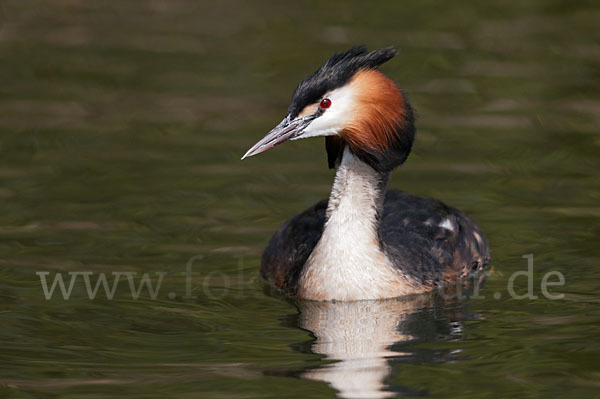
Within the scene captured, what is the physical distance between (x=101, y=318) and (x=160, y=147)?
13.8 ft

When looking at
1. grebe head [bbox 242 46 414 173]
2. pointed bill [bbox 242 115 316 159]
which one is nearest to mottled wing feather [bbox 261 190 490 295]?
grebe head [bbox 242 46 414 173]

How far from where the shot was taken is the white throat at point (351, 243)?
9641 mm

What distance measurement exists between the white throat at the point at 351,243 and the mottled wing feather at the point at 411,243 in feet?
0.81

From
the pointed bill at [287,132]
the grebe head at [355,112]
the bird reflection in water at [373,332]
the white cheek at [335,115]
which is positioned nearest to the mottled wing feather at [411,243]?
the bird reflection in water at [373,332]

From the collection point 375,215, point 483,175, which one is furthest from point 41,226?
point 483,175

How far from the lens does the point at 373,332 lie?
905cm

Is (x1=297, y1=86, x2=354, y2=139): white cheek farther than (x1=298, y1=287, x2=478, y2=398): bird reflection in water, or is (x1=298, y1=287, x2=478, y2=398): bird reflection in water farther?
(x1=297, y1=86, x2=354, y2=139): white cheek

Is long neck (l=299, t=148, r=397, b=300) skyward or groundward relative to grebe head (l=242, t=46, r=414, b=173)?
groundward

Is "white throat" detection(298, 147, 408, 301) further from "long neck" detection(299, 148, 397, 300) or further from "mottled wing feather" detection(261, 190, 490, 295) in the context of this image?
"mottled wing feather" detection(261, 190, 490, 295)

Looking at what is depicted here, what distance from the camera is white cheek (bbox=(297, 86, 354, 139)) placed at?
926cm

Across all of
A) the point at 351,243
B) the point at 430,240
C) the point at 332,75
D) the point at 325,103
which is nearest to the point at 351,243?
the point at 351,243

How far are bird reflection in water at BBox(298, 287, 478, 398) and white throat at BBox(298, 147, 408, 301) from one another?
123 mm

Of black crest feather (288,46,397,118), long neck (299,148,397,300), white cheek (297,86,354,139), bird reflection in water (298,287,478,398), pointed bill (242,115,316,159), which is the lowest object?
bird reflection in water (298,287,478,398)

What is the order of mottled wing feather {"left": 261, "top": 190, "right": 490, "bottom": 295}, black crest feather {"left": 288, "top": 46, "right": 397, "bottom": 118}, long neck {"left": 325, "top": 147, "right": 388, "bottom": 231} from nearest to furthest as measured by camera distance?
black crest feather {"left": 288, "top": 46, "right": 397, "bottom": 118} → long neck {"left": 325, "top": 147, "right": 388, "bottom": 231} → mottled wing feather {"left": 261, "top": 190, "right": 490, "bottom": 295}
